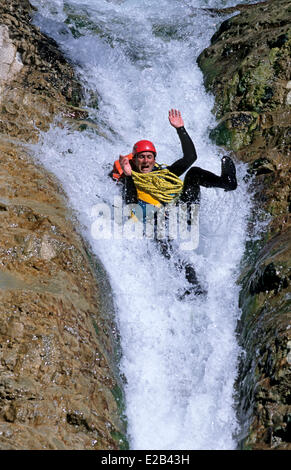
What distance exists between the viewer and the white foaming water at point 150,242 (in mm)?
4223

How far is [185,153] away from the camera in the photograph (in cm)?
559

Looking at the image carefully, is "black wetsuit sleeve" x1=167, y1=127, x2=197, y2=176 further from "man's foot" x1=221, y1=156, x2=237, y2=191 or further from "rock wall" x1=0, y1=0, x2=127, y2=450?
"rock wall" x1=0, y1=0, x2=127, y2=450

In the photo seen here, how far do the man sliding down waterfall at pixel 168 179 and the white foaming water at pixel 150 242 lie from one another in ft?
1.14

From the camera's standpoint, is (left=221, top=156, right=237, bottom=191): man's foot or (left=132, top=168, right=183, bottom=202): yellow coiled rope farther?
(left=132, top=168, right=183, bottom=202): yellow coiled rope

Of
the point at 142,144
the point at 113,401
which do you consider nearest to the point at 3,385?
the point at 113,401

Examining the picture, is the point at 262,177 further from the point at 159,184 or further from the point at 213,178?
the point at 159,184

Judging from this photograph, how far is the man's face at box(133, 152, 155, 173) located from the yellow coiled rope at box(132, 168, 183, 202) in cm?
10

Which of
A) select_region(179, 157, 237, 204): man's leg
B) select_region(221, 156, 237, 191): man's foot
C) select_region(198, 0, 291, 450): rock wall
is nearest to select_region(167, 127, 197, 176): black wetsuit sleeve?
select_region(179, 157, 237, 204): man's leg

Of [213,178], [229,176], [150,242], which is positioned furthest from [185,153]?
[150,242]

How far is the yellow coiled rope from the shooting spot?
5605mm

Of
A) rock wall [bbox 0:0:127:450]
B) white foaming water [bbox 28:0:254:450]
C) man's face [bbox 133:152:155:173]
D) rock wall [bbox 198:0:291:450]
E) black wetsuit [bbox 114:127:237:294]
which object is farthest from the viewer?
man's face [bbox 133:152:155:173]

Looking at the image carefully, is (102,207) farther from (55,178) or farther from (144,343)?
(144,343)

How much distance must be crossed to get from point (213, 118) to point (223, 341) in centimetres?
447

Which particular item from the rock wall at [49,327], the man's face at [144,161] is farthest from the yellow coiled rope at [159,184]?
the rock wall at [49,327]
